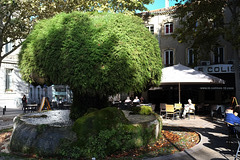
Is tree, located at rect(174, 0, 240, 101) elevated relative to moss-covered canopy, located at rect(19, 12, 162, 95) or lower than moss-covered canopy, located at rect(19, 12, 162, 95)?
elevated

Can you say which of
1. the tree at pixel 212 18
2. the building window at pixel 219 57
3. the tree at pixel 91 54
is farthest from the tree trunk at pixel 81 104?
the building window at pixel 219 57

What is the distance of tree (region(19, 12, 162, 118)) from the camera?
5781mm

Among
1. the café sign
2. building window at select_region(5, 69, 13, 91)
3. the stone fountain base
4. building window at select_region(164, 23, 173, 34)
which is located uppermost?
building window at select_region(164, 23, 173, 34)

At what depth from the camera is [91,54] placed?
571 cm

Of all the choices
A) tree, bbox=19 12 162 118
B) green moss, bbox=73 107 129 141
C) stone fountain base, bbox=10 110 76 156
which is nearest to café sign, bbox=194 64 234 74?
tree, bbox=19 12 162 118

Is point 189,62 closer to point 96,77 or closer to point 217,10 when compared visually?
point 217,10

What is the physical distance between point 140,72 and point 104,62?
1.15 m

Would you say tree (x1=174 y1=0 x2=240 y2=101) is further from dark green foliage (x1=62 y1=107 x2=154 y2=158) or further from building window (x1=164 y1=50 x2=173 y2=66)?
dark green foliage (x1=62 y1=107 x2=154 y2=158)

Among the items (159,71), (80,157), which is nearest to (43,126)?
(80,157)

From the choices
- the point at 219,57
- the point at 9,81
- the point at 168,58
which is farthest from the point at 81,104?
the point at 9,81

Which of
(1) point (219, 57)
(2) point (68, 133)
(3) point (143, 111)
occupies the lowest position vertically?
(2) point (68, 133)

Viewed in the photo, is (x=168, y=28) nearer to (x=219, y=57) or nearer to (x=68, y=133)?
(x=219, y=57)

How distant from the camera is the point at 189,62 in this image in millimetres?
22984

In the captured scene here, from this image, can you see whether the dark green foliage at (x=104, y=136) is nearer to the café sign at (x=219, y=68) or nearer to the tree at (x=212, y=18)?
the tree at (x=212, y=18)
